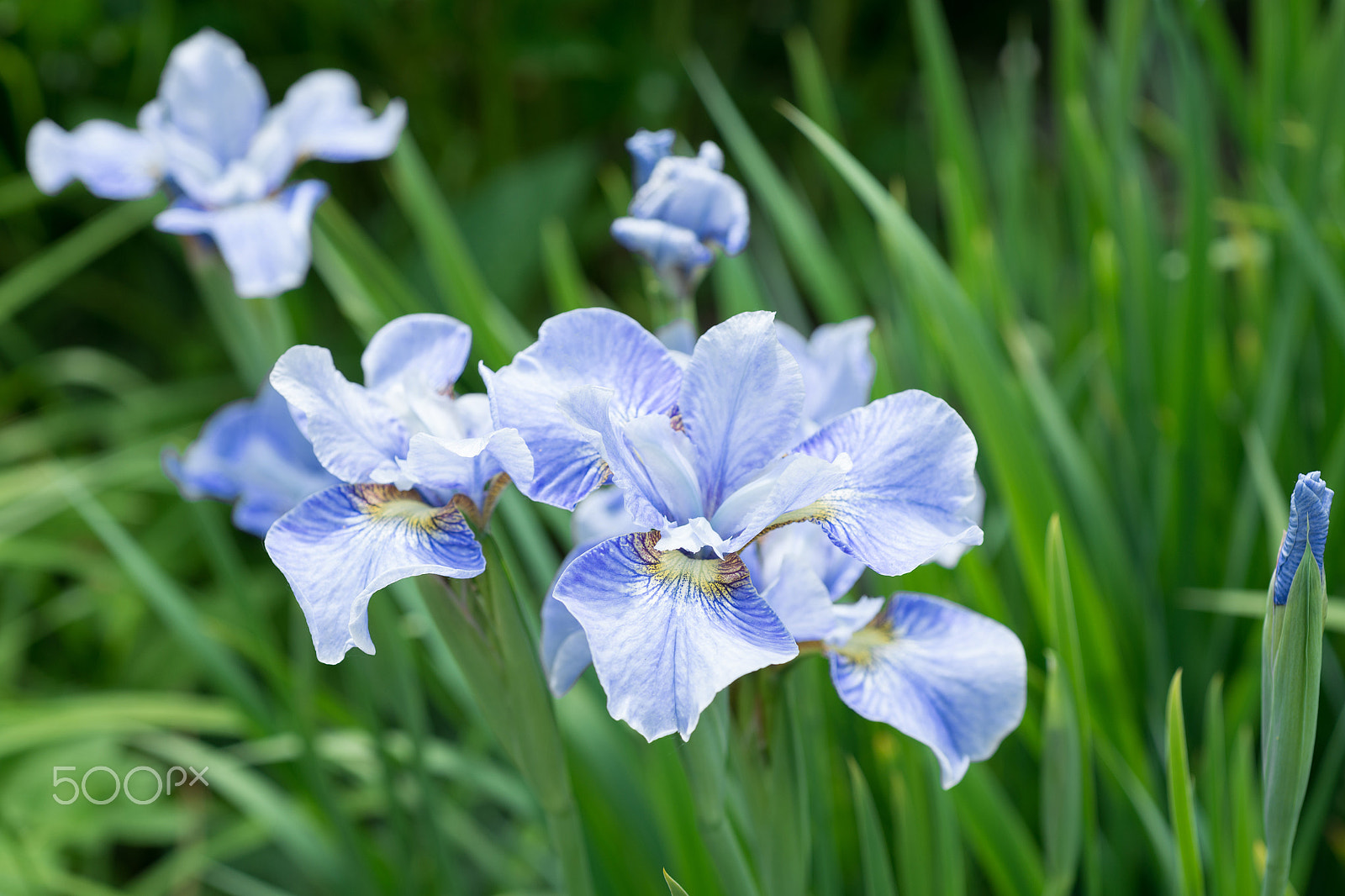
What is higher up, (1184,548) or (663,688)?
(663,688)

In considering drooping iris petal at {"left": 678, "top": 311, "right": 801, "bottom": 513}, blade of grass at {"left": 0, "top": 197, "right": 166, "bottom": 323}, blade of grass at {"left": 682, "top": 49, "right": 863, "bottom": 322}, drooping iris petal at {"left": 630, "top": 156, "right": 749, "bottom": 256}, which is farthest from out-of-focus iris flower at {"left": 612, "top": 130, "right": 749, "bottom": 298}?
blade of grass at {"left": 0, "top": 197, "right": 166, "bottom": 323}

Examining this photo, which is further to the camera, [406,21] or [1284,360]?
[406,21]

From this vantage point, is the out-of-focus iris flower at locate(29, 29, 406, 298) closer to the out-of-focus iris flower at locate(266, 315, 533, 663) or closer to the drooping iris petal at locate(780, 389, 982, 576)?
the out-of-focus iris flower at locate(266, 315, 533, 663)

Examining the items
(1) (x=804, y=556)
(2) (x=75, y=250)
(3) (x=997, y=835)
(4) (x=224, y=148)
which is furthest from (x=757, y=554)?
(2) (x=75, y=250)

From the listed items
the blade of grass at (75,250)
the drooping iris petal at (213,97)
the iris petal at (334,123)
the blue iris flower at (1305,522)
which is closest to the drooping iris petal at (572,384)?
the blue iris flower at (1305,522)

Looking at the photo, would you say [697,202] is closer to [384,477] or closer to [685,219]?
[685,219]

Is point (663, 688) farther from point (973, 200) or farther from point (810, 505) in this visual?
point (973, 200)

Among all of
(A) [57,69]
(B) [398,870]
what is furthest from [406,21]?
(B) [398,870]
